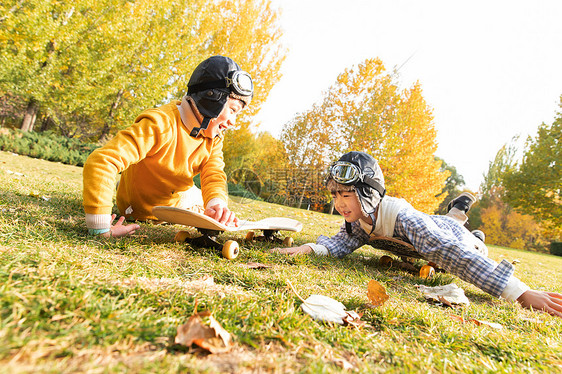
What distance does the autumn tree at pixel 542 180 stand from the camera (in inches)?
648

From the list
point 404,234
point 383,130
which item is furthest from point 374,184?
point 383,130

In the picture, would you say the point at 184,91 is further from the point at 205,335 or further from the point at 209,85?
the point at 205,335

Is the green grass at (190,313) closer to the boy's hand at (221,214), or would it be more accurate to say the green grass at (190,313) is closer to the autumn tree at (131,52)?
the boy's hand at (221,214)

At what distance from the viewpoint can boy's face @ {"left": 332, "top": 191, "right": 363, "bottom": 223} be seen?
276 cm

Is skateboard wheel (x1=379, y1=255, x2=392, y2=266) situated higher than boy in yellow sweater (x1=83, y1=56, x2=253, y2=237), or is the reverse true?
boy in yellow sweater (x1=83, y1=56, x2=253, y2=237)

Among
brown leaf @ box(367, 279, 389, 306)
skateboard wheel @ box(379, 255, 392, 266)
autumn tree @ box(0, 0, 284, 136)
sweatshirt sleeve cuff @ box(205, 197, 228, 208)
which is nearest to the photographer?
brown leaf @ box(367, 279, 389, 306)

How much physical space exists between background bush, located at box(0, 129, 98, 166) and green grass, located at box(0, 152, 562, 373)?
12.5m

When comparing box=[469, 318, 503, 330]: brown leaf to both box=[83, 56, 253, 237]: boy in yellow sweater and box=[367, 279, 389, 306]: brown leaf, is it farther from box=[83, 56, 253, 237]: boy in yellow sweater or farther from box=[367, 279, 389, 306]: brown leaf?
box=[83, 56, 253, 237]: boy in yellow sweater

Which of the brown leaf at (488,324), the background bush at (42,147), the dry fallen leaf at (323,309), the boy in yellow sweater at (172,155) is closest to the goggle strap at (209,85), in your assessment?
the boy in yellow sweater at (172,155)

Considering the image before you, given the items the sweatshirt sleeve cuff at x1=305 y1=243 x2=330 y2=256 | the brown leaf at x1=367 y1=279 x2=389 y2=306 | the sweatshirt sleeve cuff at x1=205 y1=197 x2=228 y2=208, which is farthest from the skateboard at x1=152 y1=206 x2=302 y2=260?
the brown leaf at x1=367 y1=279 x2=389 y2=306

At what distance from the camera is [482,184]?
33.3 metres

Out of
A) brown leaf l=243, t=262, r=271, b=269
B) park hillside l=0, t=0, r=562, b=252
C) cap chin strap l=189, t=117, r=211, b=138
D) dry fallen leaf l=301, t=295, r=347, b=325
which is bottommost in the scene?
brown leaf l=243, t=262, r=271, b=269

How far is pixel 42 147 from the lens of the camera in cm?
1245

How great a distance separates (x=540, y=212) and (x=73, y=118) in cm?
2834
